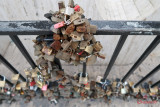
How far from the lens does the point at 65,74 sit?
1.41 metres

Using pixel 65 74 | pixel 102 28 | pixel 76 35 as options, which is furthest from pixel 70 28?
pixel 65 74

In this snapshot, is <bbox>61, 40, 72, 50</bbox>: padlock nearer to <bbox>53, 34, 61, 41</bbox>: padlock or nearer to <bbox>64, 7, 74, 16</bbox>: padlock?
<bbox>53, 34, 61, 41</bbox>: padlock

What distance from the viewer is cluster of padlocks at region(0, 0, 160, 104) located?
701 millimetres

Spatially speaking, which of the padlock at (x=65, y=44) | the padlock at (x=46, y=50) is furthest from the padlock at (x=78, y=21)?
the padlock at (x=46, y=50)

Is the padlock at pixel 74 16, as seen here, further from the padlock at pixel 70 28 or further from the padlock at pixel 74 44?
the padlock at pixel 74 44

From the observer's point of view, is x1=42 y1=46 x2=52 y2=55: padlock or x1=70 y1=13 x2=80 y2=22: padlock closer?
x1=70 y1=13 x2=80 y2=22: padlock

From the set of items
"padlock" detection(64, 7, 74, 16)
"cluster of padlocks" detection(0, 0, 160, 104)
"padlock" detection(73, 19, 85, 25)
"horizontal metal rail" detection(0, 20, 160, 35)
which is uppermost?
"padlock" detection(64, 7, 74, 16)

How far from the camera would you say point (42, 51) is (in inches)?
33.0

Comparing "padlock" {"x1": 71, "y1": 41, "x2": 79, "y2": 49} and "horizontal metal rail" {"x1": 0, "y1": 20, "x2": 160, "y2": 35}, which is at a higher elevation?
"horizontal metal rail" {"x1": 0, "y1": 20, "x2": 160, "y2": 35}

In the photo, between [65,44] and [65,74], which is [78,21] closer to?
[65,44]

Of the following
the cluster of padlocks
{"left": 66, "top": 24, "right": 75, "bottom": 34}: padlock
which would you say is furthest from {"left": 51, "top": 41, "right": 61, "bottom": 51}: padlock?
{"left": 66, "top": 24, "right": 75, "bottom": 34}: padlock

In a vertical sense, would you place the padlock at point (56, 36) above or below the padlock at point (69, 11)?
below

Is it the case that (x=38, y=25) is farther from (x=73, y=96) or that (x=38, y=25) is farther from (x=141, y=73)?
(x=141, y=73)

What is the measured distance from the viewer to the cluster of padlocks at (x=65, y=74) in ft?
2.30
